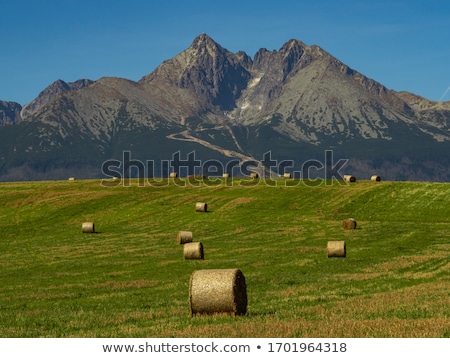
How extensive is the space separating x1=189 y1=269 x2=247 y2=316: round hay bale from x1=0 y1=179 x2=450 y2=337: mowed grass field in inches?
20.3

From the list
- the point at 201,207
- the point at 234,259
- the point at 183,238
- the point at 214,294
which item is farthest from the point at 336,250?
the point at 201,207

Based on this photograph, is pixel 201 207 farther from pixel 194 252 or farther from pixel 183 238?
pixel 194 252

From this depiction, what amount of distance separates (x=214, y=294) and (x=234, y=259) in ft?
80.3

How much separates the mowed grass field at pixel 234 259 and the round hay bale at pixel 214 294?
516 mm

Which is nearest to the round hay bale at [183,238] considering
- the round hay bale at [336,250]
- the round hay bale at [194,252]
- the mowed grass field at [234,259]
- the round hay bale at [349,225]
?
the mowed grass field at [234,259]

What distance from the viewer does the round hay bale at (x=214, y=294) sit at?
2200cm

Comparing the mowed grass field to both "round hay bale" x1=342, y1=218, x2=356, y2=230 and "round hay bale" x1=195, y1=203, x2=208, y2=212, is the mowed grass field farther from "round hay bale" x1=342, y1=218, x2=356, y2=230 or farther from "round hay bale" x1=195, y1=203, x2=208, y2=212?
"round hay bale" x1=195, y1=203, x2=208, y2=212

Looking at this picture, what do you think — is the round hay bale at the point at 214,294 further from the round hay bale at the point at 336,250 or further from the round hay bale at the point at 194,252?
the round hay bale at the point at 336,250

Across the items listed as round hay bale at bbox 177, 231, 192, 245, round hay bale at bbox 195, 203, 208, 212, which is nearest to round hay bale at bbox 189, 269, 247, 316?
round hay bale at bbox 177, 231, 192, 245

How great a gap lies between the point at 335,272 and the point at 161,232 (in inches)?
1355

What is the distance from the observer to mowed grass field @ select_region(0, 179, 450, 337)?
2136cm

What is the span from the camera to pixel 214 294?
72.4 feet
